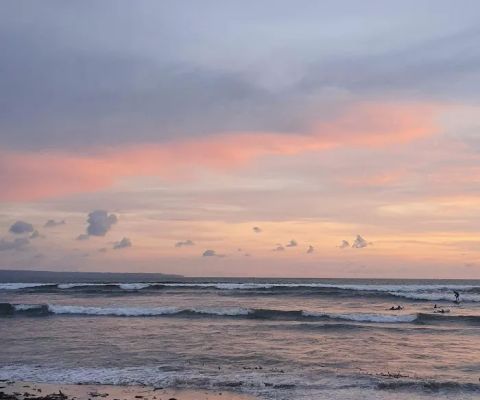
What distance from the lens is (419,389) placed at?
49.4ft

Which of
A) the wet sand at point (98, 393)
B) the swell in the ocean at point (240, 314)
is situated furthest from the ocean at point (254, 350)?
the wet sand at point (98, 393)

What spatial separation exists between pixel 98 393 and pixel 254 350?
8184 mm

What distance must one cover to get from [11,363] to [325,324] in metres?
17.4

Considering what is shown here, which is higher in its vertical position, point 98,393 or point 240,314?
point 98,393

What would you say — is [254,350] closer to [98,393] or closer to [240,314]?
[98,393]

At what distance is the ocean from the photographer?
1564 cm

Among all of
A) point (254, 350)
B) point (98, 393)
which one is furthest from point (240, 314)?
point (98, 393)

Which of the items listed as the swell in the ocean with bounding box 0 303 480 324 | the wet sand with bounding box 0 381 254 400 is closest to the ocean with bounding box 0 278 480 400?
the swell in the ocean with bounding box 0 303 480 324

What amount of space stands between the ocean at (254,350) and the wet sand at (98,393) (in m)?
0.56

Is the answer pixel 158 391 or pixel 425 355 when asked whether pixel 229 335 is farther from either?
pixel 158 391

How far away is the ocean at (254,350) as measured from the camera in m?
15.6

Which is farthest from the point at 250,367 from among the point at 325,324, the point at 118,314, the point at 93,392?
the point at 118,314

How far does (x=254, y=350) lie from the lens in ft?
69.6

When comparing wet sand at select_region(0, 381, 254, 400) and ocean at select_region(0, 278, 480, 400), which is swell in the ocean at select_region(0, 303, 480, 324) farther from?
wet sand at select_region(0, 381, 254, 400)
